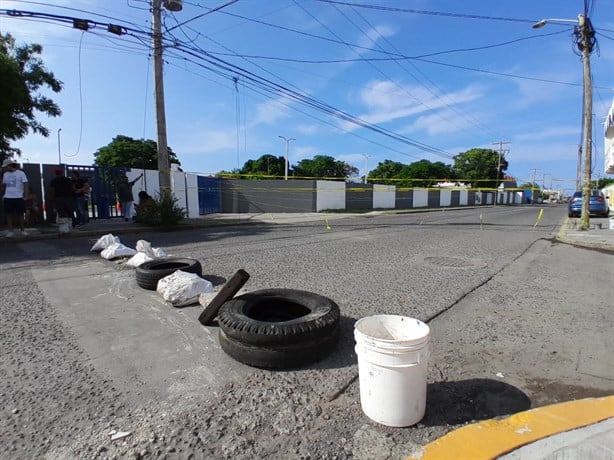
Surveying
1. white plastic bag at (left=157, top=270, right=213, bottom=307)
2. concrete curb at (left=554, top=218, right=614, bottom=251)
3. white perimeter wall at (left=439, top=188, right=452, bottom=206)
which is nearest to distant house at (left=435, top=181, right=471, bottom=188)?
white perimeter wall at (left=439, top=188, right=452, bottom=206)

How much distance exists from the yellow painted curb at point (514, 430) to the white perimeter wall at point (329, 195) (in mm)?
25806

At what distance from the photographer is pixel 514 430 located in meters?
2.32

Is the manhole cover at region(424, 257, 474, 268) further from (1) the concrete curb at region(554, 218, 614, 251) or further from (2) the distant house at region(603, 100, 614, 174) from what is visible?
(2) the distant house at region(603, 100, 614, 174)

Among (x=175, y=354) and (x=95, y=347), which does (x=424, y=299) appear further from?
(x=95, y=347)

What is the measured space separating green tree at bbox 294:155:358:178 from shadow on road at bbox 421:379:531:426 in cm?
7781

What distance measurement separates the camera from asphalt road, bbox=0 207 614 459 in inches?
88.8

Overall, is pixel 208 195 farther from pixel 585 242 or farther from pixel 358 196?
pixel 585 242

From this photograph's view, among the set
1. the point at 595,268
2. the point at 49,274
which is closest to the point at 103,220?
the point at 49,274

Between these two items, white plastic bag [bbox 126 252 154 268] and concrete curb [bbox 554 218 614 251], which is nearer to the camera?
white plastic bag [bbox 126 252 154 268]

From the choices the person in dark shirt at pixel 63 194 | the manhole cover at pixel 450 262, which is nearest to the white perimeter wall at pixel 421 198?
the manhole cover at pixel 450 262

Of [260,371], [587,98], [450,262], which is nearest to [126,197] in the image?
[450,262]

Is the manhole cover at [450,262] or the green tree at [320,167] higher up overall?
the green tree at [320,167]

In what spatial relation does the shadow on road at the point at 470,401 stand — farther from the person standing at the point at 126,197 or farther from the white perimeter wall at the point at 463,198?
the white perimeter wall at the point at 463,198

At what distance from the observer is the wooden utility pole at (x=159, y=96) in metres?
13.2
